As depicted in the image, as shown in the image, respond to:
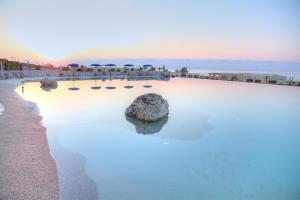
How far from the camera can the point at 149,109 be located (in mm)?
10406

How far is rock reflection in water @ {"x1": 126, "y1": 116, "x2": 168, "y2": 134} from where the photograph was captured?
868cm

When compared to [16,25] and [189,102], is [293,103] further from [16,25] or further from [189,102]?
[16,25]

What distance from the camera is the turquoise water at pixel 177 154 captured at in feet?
14.7

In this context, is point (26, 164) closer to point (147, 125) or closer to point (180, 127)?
point (147, 125)

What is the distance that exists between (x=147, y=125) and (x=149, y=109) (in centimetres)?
107

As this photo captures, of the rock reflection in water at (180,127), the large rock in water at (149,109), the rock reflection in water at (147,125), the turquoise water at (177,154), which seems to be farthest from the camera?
the large rock in water at (149,109)

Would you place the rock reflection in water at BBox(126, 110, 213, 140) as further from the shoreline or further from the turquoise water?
the shoreline

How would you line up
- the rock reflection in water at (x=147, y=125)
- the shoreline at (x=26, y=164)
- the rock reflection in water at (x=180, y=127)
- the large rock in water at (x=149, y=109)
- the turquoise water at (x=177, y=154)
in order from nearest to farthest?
the shoreline at (x=26, y=164)
the turquoise water at (x=177, y=154)
the rock reflection in water at (x=180, y=127)
the rock reflection in water at (x=147, y=125)
the large rock in water at (x=149, y=109)

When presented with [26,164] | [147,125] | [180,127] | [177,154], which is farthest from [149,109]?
[26,164]

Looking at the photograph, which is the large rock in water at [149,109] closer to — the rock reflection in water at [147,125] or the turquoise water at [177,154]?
the rock reflection in water at [147,125]

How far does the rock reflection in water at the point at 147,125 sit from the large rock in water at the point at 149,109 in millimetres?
256

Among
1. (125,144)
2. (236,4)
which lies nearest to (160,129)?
(125,144)

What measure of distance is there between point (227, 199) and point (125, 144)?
3.57 m

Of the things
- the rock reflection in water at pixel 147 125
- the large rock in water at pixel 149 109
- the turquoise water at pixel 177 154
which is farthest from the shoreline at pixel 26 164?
the large rock in water at pixel 149 109
